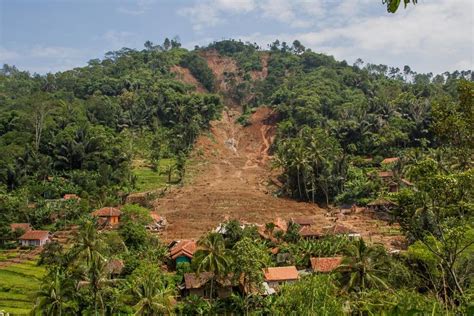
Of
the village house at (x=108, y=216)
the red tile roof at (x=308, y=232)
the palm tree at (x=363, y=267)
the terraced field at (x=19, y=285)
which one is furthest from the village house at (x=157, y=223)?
the palm tree at (x=363, y=267)

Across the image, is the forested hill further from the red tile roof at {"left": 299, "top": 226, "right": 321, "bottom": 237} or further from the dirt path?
the red tile roof at {"left": 299, "top": 226, "right": 321, "bottom": 237}

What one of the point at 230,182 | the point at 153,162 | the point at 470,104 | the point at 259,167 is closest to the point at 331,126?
the point at 259,167

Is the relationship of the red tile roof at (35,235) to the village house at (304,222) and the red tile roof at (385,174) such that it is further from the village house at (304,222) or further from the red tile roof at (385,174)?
the red tile roof at (385,174)

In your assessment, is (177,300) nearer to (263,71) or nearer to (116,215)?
(116,215)

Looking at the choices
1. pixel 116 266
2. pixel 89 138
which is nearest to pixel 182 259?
pixel 116 266

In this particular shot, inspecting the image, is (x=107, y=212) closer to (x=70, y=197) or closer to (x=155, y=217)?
(x=155, y=217)

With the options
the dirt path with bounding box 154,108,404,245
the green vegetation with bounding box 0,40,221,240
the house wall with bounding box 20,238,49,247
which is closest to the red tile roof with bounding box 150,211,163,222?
the dirt path with bounding box 154,108,404,245

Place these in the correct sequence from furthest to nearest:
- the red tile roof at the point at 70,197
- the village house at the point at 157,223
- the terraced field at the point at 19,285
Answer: the red tile roof at the point at 70,197 < the village house at the point at 157,223 < the terraced field at the point at 19,285
